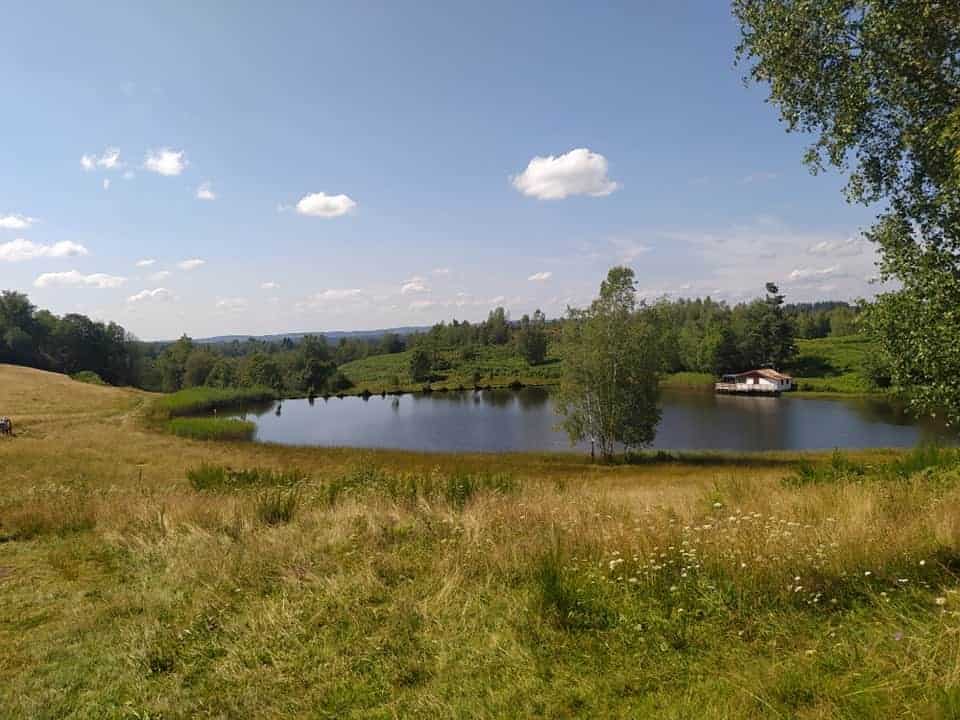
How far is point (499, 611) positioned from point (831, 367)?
344 ft

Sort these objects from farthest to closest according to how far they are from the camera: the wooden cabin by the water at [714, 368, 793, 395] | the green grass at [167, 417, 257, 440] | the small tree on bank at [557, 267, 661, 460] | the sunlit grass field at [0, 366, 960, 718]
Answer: the wooden cabin by the water at [714, 368, 793, 395] < the green grass at [167, 417, 257, 440] < the small tree on bank at [557, 267, 661, 460] < the sunlit grass field at [0, 366, 960, 718]

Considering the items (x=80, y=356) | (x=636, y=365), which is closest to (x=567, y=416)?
(x=636, y=365)

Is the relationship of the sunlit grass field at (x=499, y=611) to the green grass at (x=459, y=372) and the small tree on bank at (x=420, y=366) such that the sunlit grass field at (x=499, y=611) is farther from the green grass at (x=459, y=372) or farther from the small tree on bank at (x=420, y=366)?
the small tree on bank at (x=420, y=366)

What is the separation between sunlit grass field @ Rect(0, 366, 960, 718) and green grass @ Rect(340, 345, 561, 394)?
273 feet

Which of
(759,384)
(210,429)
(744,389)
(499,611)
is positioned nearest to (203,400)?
(210,429)

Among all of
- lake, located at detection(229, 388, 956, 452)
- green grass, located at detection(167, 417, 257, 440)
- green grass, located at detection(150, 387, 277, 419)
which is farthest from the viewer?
green grass, located at detection(150, 387, 277, 419)

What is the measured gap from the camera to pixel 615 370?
30.8m

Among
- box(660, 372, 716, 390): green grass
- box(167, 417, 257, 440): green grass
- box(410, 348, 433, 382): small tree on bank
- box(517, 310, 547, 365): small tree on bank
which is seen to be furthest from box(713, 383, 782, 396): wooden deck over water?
box(167, 417, 257, 440): green grass

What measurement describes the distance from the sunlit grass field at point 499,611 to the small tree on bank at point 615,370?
22888 millimetres

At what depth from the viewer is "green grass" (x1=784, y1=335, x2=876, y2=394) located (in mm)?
75750

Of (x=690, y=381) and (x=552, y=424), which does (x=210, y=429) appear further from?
(x=690, y=381)

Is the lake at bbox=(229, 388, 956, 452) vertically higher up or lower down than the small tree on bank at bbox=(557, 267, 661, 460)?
lower down

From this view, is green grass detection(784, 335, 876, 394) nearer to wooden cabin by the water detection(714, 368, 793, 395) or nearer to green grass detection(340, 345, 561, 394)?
wooden cabin by the water detection(714, 368, 793, 395)

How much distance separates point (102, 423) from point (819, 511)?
42.8 m
